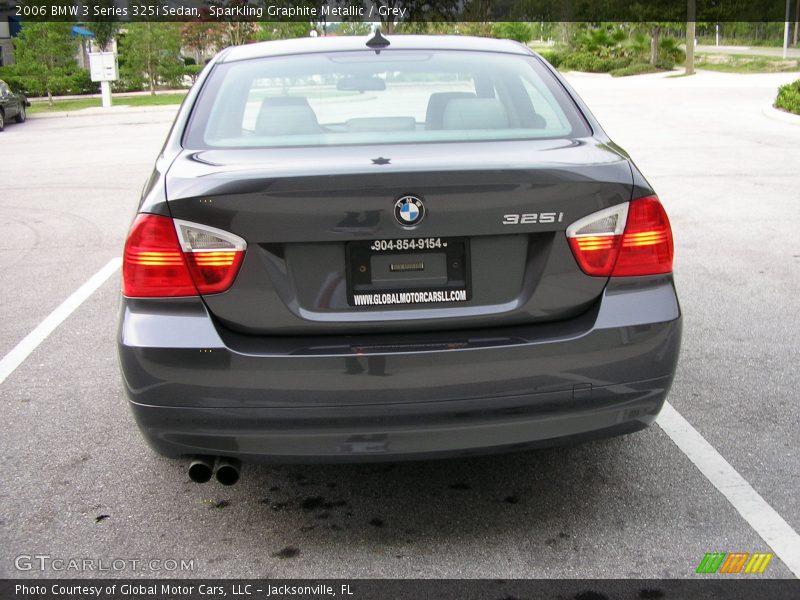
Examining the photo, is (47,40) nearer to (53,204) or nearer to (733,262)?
(53,204)

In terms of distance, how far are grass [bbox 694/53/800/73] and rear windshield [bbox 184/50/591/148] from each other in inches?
1611

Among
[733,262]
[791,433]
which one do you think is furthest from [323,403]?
[733,262]

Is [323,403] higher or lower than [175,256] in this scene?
lower

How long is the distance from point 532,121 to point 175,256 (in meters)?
1.49

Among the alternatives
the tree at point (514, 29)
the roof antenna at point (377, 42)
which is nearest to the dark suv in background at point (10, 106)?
the roof antenna at point (377, 42)

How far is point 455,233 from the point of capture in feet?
9.51

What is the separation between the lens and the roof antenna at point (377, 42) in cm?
407

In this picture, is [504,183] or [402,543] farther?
[402,543]

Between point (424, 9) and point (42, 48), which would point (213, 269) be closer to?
point (42, 48)

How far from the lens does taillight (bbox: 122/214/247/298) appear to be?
291 centimetres

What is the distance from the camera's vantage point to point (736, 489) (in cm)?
357

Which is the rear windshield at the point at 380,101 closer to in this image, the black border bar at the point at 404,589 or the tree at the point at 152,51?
the black border bar at the point at 404,589

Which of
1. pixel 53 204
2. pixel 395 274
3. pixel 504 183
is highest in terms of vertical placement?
pixel 504 183

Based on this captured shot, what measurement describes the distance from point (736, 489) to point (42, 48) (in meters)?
35.1
